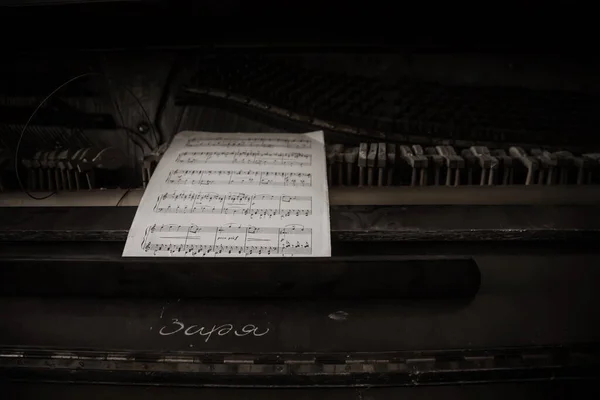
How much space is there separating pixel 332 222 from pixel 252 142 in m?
0.36

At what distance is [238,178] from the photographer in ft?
3.42

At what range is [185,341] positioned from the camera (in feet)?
2.57

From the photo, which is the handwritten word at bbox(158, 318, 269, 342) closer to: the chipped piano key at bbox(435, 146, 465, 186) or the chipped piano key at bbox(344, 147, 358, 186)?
the chipped piano key at bbox(344, 147, 358, 186)

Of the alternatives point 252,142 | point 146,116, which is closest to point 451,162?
point 252,142

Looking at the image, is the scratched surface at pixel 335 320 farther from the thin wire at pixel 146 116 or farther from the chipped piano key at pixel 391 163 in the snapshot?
the thin wire at pixel 146 116

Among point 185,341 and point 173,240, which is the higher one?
point 173,240

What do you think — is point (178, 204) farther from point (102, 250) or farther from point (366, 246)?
point (366, 246)

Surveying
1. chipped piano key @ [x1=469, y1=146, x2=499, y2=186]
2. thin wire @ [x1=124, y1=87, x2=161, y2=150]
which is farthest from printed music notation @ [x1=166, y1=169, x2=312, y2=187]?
chipped piano key @ [x1=469, y1=146, x2=499, y2=186]

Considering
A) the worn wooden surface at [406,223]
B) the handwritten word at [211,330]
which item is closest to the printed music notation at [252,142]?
the worn wooden surface at [406,223]

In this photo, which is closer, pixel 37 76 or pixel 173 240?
pixel 173 240

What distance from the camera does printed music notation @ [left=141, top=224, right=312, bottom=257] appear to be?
88cm

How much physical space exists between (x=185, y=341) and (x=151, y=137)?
2.45ft

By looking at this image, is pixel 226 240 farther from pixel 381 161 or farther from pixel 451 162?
pixel 451 162

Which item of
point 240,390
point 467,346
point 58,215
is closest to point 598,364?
point 467,346
